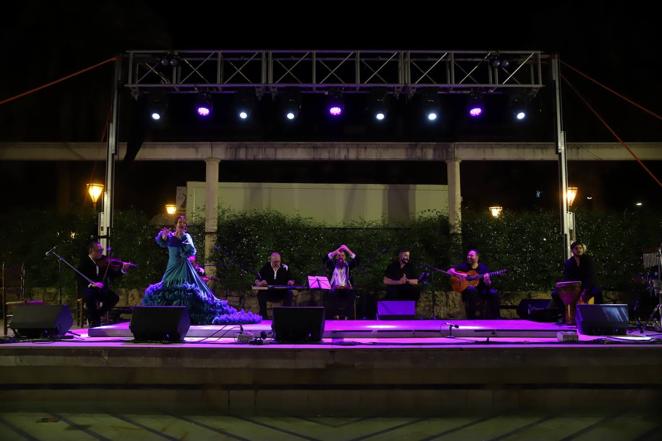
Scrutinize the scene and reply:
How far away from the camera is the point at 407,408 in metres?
5.20

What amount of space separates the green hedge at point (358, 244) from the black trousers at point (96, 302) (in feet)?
7.79

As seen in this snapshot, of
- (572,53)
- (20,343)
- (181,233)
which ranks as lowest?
(20,343)

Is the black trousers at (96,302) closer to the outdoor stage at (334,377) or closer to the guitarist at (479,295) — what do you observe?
the outdoor stage at (334,377)

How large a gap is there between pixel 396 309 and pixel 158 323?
12.2ft

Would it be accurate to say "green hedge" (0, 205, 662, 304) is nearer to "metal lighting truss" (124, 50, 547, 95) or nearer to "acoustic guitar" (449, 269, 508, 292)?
"acoustic guitar" (449, 269, 508, 292)

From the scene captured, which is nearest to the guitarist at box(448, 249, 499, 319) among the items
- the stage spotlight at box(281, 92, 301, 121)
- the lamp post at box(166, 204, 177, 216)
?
the stage spotlight at box(281, 92, 301, 121)

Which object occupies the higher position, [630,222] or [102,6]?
[102,6]

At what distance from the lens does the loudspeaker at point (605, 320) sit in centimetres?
603

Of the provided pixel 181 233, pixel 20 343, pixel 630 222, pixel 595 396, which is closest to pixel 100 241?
pixel 181 233

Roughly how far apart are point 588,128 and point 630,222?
4472 mm

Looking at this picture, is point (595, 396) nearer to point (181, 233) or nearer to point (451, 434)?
point (451, 434)

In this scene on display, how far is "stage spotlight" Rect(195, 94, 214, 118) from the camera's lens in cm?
884

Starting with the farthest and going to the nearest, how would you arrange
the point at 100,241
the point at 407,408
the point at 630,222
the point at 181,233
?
the point at 630,222 < the point at 100,241 < the point at 181,233 < the point at 407,408

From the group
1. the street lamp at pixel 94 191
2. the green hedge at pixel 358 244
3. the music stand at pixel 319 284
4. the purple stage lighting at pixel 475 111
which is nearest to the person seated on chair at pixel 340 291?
the music stand at pixel 319 284
